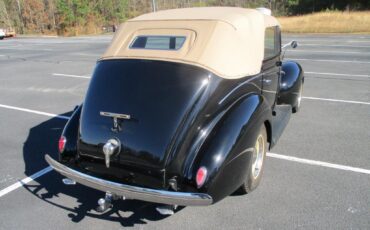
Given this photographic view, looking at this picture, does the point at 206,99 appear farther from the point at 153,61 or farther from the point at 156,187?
the point at 156,187

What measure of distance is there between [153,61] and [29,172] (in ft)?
7.70

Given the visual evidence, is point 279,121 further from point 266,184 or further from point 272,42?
point 272,42

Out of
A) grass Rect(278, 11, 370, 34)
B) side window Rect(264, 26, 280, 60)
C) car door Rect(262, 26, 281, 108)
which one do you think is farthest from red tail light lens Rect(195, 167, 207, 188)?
grass Rect(278, 11, 370, 34)

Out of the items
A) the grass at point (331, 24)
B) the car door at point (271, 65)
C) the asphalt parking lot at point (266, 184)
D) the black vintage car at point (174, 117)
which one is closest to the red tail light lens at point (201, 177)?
the black vintage car at point (174, 117)

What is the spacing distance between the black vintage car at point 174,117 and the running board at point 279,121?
84mm

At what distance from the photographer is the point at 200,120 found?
10.2ft

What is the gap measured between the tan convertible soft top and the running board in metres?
0.75

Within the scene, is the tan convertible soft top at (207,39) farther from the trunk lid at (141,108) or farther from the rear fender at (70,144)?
the rear fender at (70,144)

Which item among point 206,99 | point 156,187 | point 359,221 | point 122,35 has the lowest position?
point 359,221

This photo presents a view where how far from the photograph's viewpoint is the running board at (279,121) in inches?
161

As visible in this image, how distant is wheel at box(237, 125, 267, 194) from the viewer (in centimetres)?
350

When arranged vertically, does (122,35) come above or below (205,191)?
above

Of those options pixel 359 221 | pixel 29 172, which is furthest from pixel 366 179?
pixel 29 172

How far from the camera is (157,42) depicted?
371 cm
